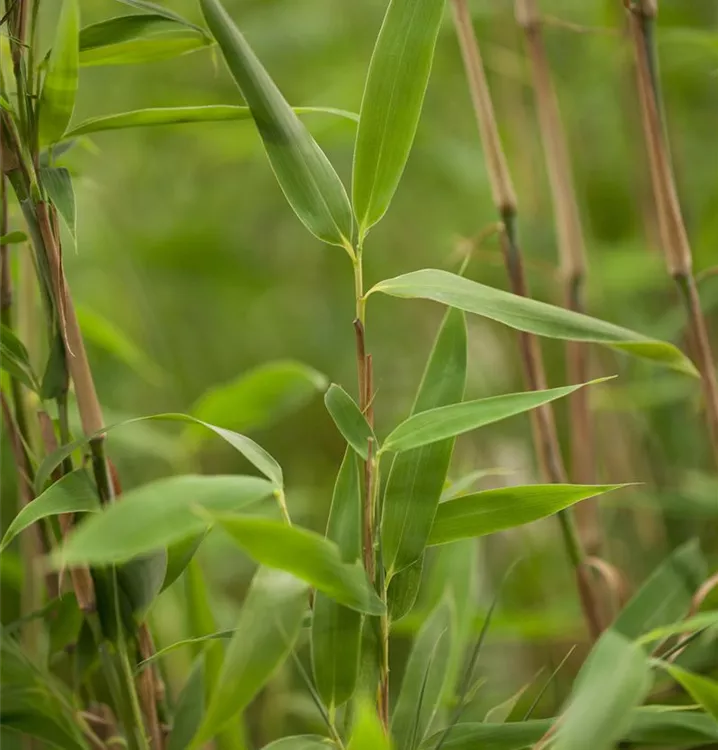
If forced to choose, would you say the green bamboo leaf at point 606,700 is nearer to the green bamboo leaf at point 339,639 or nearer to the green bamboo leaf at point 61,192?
the green bamboo leaf at point 339,639

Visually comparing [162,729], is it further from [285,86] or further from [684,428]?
[285,86]

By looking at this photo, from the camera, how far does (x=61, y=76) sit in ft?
1.24

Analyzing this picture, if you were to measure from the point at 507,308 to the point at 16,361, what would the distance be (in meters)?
0.21

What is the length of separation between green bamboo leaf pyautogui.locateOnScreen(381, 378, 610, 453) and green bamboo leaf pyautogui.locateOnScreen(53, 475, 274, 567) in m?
0.06

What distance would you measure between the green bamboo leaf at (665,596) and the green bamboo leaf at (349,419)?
230 millimetres

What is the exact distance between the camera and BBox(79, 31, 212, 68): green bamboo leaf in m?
0.43

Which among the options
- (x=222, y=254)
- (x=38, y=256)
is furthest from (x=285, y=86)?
(x=38, y=256)

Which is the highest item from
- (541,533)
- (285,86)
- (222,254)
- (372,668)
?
(285,86)

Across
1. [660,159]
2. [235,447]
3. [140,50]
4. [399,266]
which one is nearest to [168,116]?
[140,50]

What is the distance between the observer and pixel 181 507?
300 millimetres

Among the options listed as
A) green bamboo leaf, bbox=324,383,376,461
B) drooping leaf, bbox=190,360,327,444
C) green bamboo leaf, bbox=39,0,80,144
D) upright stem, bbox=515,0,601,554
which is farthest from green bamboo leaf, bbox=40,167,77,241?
upright stem, bbox=515,0,601,554

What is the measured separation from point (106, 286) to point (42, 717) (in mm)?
820

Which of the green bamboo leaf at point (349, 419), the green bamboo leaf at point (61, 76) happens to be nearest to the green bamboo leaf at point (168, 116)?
the green bamboo leaf at point (61, 76)

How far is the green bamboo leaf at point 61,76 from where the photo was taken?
0.36m
